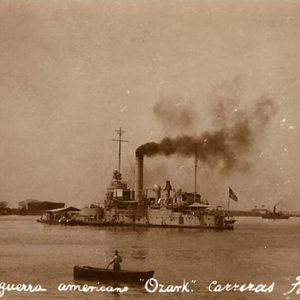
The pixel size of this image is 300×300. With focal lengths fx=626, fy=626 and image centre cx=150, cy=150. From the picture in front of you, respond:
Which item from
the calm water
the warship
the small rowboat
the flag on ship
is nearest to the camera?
the calm water

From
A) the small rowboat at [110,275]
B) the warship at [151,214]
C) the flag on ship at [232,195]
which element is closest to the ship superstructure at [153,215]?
the warship at [151,214]

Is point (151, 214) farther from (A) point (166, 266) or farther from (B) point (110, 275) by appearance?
(B) point (110, 275)

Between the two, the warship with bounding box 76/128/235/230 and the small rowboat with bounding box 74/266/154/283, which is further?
the warship with bounding box 76/128/235/230

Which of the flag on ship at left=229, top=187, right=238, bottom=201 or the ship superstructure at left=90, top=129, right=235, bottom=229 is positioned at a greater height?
the flag on ship at left=229, top=187, right=238, bottom=201

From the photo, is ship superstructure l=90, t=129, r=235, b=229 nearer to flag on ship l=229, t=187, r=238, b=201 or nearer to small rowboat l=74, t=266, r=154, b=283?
flag on ship l=229, t=187, r=238, b=201

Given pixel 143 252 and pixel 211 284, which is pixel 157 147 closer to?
pixel 211 284

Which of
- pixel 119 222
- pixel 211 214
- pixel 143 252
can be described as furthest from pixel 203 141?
pixel 119 222

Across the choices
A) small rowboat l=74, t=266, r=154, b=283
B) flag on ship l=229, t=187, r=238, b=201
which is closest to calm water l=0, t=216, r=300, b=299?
small rowboat l=74, t=266, r=154, b=283

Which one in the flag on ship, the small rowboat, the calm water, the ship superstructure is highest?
the flag on ship

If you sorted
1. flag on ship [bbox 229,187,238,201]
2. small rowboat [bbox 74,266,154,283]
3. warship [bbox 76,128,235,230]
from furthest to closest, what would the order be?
1. warship [bbox 76,128,235,230]
2. flag on ship [bbox 229,187,238,201]
3. small rowboat [bbox 74,266,154,283]
